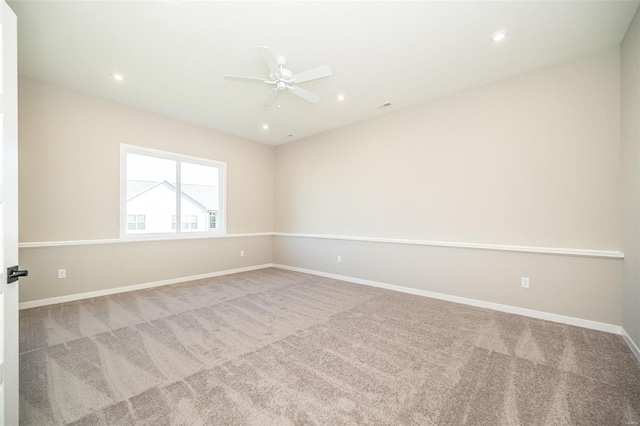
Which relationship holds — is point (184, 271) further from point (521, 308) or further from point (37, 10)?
point (521, 308)

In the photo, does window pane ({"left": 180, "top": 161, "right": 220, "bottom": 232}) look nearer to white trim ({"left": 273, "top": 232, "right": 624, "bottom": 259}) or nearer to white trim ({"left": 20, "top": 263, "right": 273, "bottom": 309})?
white trim ({"left": 20, "top": 263, "right": 273, "bottom": 309})

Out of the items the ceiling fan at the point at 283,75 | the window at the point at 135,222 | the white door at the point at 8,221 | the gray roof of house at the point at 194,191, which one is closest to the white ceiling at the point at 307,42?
the ceiling fan at the point at 283,75

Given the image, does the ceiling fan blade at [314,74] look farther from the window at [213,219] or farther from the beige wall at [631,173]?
the window at [213,219]

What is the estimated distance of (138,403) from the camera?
1.63 m

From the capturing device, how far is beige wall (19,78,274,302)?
3312 millimetres

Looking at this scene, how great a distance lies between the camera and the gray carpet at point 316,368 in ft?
5.09

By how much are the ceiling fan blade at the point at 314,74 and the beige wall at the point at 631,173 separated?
2.61m

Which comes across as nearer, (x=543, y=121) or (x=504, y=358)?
(x=504, y=358)

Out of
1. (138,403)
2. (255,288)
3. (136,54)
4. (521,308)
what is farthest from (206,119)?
(521,308)

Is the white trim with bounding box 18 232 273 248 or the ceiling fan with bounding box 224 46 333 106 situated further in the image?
the white trim with bounding box 18 232 273 248

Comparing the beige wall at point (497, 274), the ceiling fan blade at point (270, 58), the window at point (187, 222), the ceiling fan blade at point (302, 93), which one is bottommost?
the beige wall at point (497, 274)

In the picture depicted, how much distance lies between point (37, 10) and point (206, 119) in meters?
2.45

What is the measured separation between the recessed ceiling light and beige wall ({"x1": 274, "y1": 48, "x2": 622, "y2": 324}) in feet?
3.00

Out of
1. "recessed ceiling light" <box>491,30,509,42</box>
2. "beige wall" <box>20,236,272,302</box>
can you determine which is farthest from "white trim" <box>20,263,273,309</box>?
"recessed ceiling light" <box>491,30,509,42</box>
